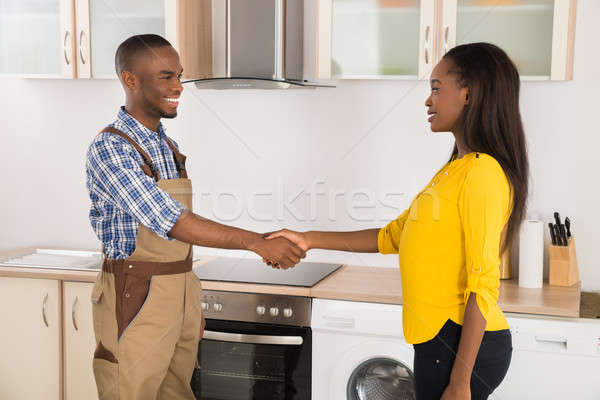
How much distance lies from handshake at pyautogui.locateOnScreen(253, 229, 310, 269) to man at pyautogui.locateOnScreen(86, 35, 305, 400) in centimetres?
13

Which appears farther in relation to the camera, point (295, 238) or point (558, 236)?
point (558, 236)

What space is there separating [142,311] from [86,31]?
4.54 ft

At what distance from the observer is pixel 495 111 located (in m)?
1.42

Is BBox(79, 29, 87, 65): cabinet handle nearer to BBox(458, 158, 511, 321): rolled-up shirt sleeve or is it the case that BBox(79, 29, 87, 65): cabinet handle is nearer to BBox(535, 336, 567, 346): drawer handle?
BBox(458, 158, 511, 321): rolled-up shirt sleeve

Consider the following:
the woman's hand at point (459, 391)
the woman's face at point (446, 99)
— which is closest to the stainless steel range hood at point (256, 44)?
the woman's face at point (446, 99)

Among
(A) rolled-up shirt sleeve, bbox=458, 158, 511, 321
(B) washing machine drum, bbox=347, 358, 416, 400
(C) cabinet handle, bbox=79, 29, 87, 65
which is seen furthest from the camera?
(C) cabinet handle, bbox=79, 29, 87, 65

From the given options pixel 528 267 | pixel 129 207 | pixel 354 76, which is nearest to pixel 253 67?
pixel 354 76

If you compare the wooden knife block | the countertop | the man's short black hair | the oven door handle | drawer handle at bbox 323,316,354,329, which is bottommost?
the oven door handle

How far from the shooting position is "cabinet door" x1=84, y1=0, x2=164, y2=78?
2.57 metres

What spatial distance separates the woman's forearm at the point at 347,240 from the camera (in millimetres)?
2008

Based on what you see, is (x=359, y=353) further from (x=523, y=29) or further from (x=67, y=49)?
(x=67, y=49)

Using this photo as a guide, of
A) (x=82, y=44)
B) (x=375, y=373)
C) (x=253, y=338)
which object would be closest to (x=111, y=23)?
(x=82, y=44)

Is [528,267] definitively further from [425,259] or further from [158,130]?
[158,130]

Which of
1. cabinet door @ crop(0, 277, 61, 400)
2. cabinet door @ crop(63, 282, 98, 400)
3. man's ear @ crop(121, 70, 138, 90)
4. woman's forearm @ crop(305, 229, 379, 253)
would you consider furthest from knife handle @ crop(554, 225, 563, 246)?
cabinet door @ crop(0, 277, 61, 400)
